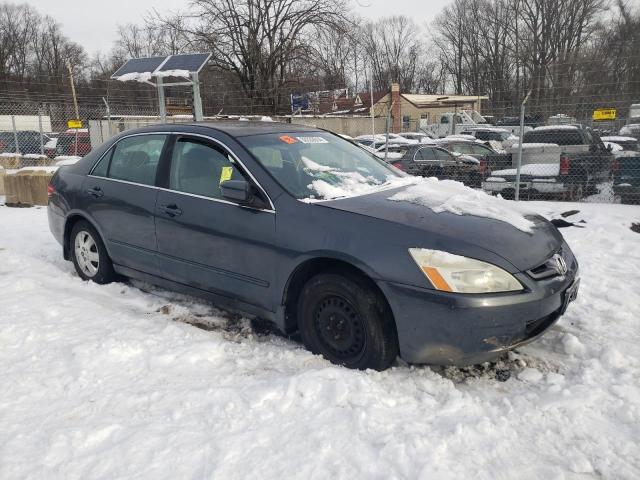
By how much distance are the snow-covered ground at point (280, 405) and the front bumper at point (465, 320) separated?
0.24 metres

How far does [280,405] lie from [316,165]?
5.91 ft

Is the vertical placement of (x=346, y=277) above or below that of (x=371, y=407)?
above

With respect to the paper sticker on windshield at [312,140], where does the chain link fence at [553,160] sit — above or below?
below

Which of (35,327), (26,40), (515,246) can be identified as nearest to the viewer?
(515,246)

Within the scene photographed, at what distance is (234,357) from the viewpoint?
3318mm

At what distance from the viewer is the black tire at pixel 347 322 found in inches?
115

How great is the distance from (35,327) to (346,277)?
228 cm

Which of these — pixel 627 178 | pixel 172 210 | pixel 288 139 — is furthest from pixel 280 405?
pixel 627 178

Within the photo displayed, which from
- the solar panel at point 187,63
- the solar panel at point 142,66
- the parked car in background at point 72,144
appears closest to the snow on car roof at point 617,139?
the solar panel at point 187,63

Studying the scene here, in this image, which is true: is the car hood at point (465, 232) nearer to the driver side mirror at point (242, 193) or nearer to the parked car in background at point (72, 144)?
the driver side mirror at point (242, 193)

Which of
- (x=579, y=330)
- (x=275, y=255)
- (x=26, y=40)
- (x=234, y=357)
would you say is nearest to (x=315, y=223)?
(x=275, y=255)

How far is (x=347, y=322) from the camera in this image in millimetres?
3074

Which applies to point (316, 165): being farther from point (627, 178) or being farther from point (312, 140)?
point (627, 178)

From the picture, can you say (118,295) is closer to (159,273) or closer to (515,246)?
(159,273)
